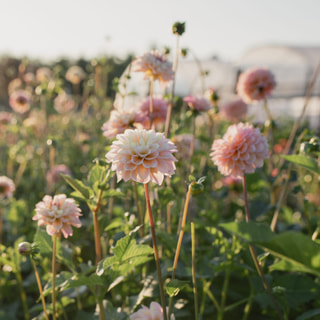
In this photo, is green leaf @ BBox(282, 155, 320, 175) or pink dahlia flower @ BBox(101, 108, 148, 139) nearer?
green leaf @ BBox(282, 155, 320, 175)

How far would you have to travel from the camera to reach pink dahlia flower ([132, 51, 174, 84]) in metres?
1.31

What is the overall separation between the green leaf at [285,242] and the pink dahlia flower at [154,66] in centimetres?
84

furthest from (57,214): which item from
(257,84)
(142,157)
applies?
(257,84)

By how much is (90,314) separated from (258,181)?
120 centimetres

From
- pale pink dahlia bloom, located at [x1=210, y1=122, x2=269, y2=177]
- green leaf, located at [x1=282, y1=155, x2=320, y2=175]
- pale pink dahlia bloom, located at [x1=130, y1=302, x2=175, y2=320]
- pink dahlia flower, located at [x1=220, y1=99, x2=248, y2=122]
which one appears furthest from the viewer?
pink dahlia flower, located at [x1=220, y1=99, x2=248, y2=122]

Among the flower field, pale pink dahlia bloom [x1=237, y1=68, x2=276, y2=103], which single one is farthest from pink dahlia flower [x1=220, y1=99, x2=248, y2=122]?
pale pink dahlia bloom [x1=237, y1=68, x2=276, y2=103]

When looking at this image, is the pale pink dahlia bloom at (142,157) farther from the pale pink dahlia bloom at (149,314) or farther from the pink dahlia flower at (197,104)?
the pink dahlia flower at (197,104)

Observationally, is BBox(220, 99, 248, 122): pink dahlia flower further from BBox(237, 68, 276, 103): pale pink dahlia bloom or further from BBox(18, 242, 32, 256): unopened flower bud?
BBox(18, 242, 32, 256): unopened flower bud

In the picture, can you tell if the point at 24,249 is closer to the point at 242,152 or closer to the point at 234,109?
the point at 242,152

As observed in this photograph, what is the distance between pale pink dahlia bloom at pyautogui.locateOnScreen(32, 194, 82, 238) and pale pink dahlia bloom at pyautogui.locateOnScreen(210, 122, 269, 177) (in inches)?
18.6

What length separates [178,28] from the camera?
134 centimetres

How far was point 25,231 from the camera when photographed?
214 cm

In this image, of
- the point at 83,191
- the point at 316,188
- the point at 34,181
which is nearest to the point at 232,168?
the point at 83,191

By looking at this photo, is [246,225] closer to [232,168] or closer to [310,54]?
A: [232,168]
